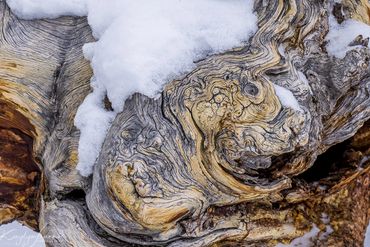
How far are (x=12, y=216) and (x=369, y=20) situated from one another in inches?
56.6

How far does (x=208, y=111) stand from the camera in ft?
4.85

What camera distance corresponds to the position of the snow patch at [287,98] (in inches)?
58.2

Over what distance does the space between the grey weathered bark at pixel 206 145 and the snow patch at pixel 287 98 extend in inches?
0.6

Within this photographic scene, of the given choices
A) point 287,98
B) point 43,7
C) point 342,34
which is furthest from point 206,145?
point 43,7

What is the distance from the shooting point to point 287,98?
149cm

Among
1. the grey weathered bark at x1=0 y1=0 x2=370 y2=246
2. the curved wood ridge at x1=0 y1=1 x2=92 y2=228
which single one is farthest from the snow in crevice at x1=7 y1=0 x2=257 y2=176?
the curved wood ridge at x1=0 y1=1 x2=92 y2=228

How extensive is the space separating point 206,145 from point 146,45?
33 centimetres

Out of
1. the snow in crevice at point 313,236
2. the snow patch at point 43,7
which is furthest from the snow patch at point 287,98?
the snow patch at point 43,7

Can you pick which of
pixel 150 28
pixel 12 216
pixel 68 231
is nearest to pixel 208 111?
pixel 150 28

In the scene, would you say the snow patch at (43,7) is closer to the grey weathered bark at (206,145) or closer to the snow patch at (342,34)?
the grey weathered bark at (206,145)

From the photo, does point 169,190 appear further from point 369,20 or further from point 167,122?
point 369,20

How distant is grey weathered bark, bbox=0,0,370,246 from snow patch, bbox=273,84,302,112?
0.02 metres

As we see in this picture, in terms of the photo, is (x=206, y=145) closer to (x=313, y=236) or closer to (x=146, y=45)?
(x=146, y=45)

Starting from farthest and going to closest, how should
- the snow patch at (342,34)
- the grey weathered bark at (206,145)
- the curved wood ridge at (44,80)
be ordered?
the curved wood ridge at (44,80) < the snow patch at (342,34) < the grey weathered bark at (206,145)
